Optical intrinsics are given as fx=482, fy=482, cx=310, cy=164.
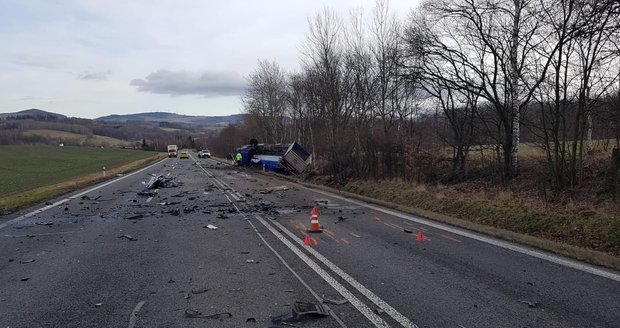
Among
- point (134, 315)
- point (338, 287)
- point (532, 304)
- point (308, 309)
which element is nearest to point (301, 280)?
point (338, 287)

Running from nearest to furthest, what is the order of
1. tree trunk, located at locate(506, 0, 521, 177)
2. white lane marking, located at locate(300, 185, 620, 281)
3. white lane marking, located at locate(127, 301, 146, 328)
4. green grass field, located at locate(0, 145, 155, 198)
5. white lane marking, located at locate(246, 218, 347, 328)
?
white lane marking, located at locate(127, 301, 146, 328)
white lane marking, located at locate(246, 218, 347, 328)
white lane marking, located at locate(300, 185, 620, 281)
tree trunk, located at locate(506, 0, 521, 177)
green grass field, located at locate(0, 145, 155, 198)

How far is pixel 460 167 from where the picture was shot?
75.8 ft

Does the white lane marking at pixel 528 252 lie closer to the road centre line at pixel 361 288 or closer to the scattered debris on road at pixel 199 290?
the road centre line at pixel 361 288

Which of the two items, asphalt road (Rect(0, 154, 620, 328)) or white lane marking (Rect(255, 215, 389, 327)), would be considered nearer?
white lane marking (Rect(255, 215, 389, 327))

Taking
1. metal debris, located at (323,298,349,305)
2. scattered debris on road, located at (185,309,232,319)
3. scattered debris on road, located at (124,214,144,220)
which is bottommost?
scattered debris on road, located at (124,214,144,220)

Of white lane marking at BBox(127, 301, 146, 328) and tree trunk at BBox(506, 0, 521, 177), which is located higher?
tree trunk at BBox(506, 0, 521, 177)

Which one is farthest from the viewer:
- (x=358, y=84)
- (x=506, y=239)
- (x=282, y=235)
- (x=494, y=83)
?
(x=358, y=84)

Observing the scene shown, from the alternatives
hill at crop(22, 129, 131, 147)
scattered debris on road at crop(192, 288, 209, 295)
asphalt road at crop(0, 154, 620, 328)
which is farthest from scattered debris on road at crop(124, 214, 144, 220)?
hill at crop(22, 129, 131, 147)

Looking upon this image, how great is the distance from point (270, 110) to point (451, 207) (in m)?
52.5

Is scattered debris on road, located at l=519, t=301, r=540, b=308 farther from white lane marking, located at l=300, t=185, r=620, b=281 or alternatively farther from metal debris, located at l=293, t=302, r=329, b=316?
metal debris, located at l=293, t=302, r=329, b=316

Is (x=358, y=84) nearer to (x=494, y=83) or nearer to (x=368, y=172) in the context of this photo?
(x=368, y=172)

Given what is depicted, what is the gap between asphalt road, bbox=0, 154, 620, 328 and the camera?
5.13 metres

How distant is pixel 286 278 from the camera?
22.1 ft

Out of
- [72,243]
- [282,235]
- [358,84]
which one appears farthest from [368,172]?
[72,243]
